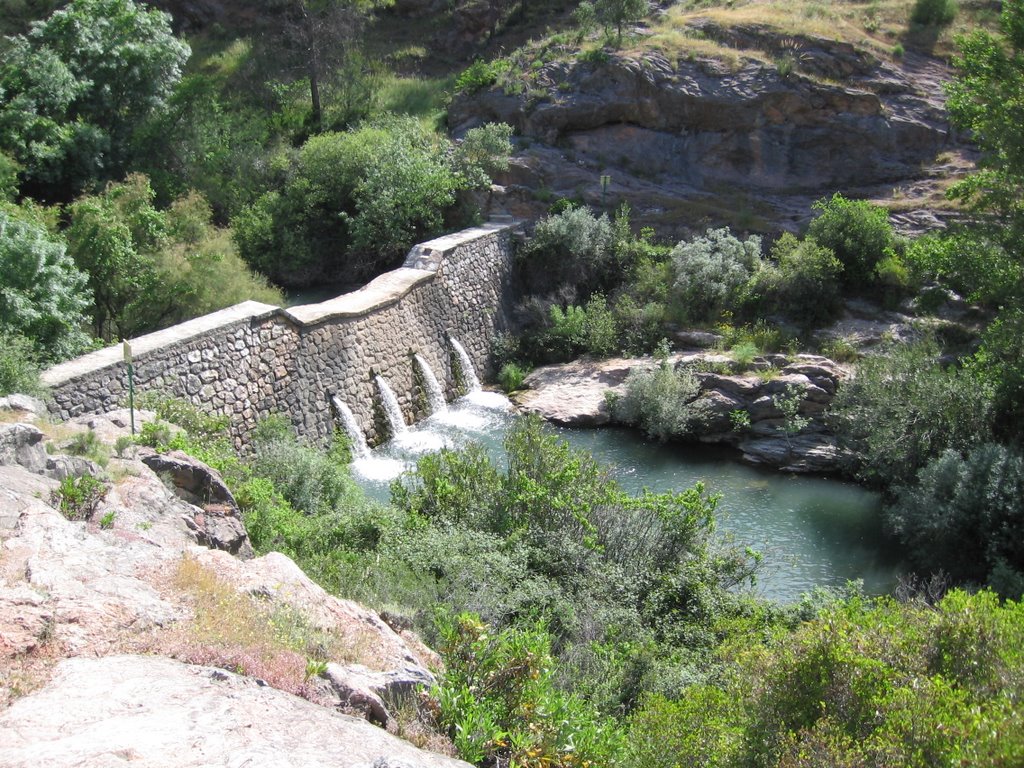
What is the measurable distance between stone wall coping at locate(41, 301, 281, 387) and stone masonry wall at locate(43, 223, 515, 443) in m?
0.02

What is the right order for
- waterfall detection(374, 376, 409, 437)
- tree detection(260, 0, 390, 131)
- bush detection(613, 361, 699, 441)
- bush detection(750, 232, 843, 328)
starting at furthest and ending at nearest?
tree detection(260, 0, 390, 131) → bush detection(750, 232, 843, 328) → bush detection(613, 361, 699, 441) → waterfall detection(374, 376, 409, 437)

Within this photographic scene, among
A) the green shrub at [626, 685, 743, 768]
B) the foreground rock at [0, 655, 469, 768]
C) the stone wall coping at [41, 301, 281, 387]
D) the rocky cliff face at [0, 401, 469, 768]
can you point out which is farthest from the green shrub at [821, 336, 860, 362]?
the foreground rock at [0, 655, 469, 768]

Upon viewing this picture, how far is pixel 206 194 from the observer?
71.9 feet

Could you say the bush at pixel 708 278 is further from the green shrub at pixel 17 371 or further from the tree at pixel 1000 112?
the green shrub at pixel 17 371

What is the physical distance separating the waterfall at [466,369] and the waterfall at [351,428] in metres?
3.82

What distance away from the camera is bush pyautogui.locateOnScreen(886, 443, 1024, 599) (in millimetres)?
12211

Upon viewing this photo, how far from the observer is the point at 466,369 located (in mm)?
18531

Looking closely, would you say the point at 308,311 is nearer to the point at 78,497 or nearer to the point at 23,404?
the point at 23,404

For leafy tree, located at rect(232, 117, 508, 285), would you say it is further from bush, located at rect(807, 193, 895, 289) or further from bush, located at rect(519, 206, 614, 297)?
bush, located at rect(807, 193, 895, 289)

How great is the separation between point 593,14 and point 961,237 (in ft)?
46.0

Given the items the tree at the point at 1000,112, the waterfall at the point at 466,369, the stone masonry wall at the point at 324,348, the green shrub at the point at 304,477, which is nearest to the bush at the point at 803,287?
the tree at the point at 1000,112

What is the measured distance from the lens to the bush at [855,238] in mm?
19312

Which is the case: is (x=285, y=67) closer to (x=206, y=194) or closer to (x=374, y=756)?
(x=206, y=194)

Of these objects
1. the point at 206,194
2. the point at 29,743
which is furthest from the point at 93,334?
the point at 29,743
